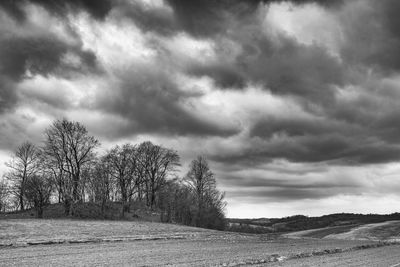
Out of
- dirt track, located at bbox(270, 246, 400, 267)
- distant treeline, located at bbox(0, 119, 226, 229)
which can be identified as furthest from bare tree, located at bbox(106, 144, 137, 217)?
dirt track, located at bbox(270, 246, 400, 267)

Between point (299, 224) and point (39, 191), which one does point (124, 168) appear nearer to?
point (39, 191)

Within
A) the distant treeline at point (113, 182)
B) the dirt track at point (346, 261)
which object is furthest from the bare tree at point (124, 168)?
the dirt track at point (346, 261)

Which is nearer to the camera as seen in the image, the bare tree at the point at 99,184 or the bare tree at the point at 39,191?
the bare tree at the point at 39,191

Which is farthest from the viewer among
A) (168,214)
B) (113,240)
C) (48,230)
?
(168,214)

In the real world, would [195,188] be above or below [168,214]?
above

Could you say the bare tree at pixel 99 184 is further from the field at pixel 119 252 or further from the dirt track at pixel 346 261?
the dirt track at pixel 346 261

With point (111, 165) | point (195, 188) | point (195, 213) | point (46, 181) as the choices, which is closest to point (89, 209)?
point (46, 181)

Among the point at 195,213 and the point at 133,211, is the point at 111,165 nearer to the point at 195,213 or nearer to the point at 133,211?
the point at 133,211

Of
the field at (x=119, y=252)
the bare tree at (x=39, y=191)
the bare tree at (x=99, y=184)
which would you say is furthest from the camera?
the bare tree at (x=99, y=184)

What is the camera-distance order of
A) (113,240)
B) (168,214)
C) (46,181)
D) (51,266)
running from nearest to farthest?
(51,266)
(113,240)
(46,181)
(168,214)

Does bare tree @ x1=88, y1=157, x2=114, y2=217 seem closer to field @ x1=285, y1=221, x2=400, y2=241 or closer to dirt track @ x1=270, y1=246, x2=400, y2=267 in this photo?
field @ x1=285, y1=221, x2=400, y2=241

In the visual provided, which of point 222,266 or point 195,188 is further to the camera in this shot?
point 195,188

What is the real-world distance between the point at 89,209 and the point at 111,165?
1424cm

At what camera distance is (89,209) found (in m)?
65.1
